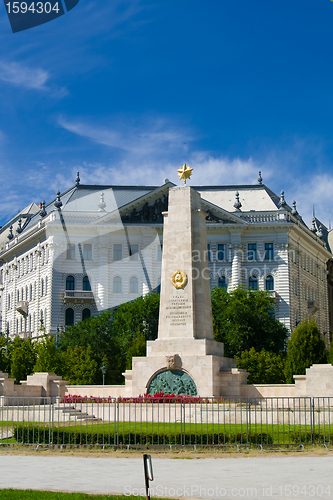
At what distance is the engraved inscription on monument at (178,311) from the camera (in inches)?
1297

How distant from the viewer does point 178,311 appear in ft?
109

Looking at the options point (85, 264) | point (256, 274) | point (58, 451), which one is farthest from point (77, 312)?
point (58, 451)

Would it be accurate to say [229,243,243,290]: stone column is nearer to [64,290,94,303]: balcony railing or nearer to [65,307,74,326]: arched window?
[64,290,94,303]: balcony railing

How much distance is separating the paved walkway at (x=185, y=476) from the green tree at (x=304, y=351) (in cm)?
3609

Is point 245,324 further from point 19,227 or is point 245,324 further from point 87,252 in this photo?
point 19,227

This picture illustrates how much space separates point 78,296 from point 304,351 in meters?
30.4

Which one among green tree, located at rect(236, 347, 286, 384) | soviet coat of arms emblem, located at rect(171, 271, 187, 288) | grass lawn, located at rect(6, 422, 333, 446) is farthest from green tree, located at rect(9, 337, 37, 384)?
grass lawn, located at rect(6, 422, 333, 446)

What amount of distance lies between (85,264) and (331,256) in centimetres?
3879

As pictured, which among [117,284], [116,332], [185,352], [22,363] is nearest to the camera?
[185,352]

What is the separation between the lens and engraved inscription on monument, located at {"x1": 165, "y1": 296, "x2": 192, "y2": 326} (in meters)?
32.9

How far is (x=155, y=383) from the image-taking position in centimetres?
3167

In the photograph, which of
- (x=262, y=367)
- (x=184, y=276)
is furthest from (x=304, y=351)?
(x=184, y=276)

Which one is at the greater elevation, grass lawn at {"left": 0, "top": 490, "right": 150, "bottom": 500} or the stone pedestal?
the stone pedestal

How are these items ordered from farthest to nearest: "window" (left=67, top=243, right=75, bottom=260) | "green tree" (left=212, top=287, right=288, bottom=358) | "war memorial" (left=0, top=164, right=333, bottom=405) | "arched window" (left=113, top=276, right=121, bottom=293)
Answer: "window" (left=67, top=243, right=75, bottom=260), "arched window" (left=113, top=276, right=121, bottom=293), "green tree" (left=212, top=287, right=288, bottom=358), "war memorial" (left=0, top=164, right=333, bottom=405)
